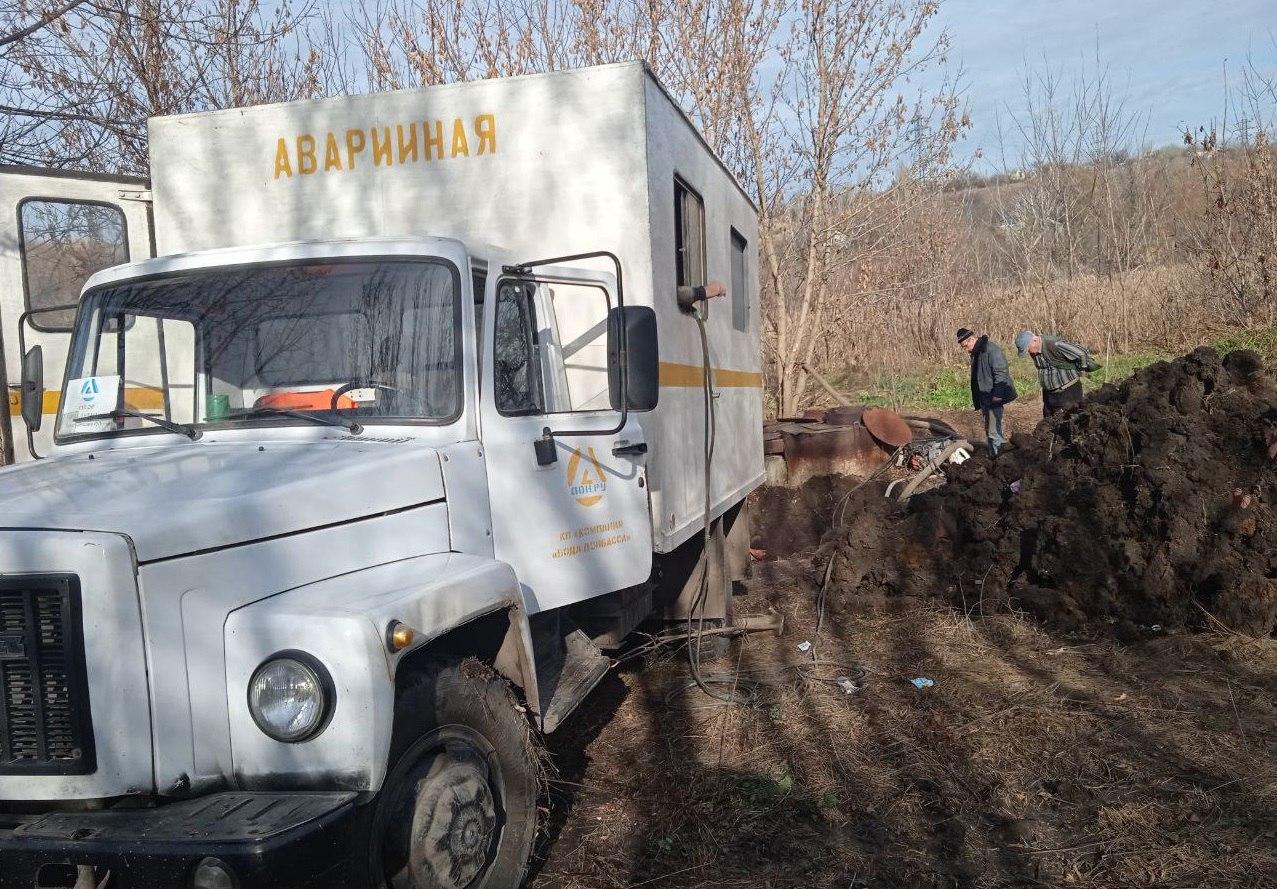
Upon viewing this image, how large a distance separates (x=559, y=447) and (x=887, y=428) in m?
9.84

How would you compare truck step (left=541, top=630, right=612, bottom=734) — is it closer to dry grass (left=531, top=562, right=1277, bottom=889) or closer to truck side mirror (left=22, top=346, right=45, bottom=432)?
dry grass (left=531, top=562, right=1277, bottom=889)

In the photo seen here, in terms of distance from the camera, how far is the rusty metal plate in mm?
13305

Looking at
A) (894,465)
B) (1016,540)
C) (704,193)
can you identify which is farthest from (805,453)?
(704,193)

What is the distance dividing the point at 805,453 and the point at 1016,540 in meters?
5.49

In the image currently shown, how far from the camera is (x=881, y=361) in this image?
Answer: 2323cm

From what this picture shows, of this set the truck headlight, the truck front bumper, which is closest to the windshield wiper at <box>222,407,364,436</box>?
the truck headlight

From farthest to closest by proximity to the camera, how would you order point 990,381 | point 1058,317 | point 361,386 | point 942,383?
1. point 1058,317
2. point 942,383
3. point 990,381
4. point 361,386

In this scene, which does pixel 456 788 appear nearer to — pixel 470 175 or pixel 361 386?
pixel 361 386

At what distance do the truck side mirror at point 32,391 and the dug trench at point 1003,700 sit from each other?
9.07ft

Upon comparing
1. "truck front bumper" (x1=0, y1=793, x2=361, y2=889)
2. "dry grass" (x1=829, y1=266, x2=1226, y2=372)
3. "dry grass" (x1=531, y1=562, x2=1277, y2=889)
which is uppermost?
"dry grass" (x1=829, y1=266, x2=1226, y2=372)

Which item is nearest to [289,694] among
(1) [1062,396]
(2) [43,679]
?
(2) [43,679]

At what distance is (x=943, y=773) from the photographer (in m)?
4.86

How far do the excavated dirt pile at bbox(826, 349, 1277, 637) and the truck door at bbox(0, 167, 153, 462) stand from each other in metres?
5.58

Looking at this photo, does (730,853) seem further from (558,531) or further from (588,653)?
(558,531)
